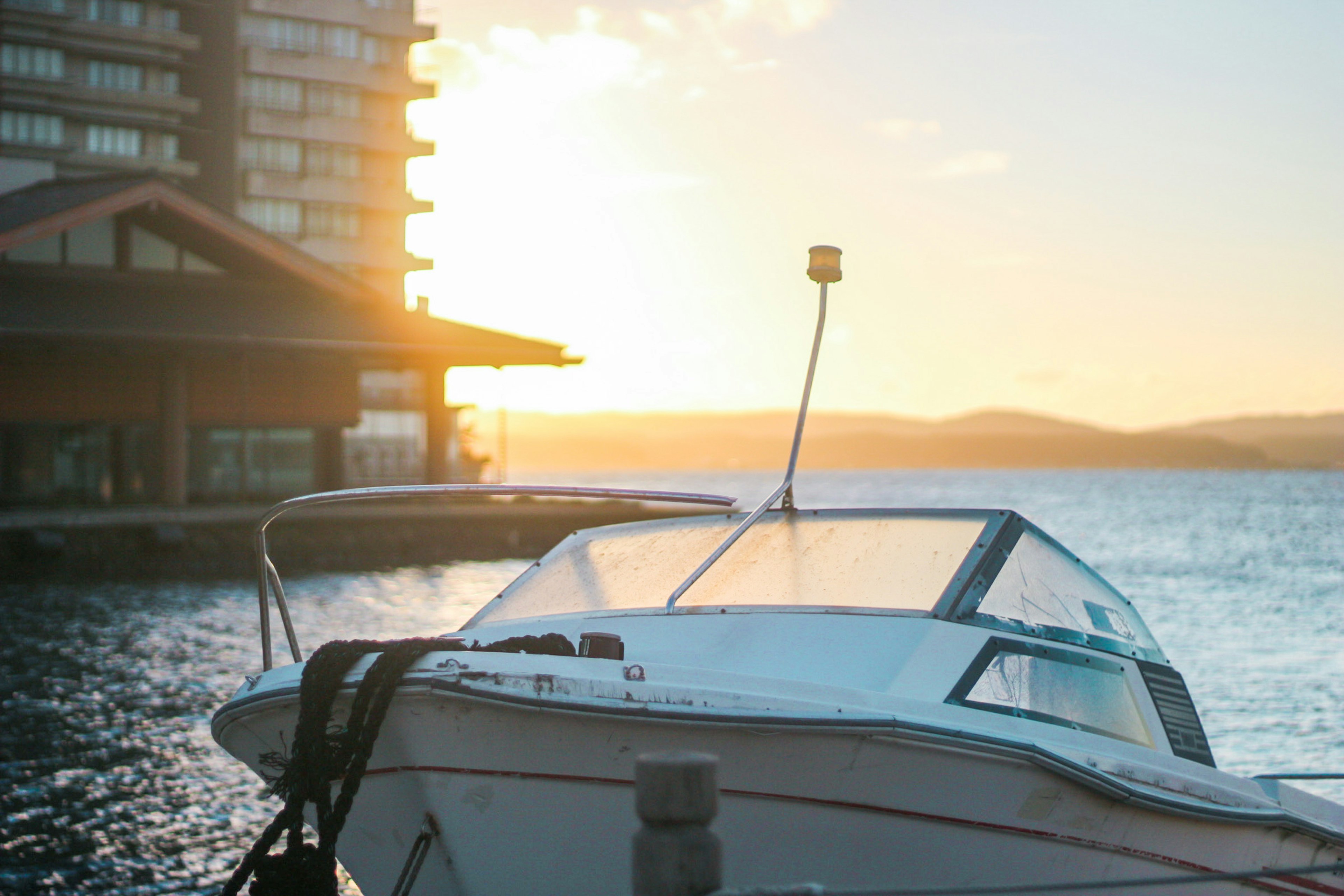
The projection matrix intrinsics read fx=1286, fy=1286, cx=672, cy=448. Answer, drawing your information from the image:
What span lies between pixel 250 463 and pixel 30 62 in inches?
1398

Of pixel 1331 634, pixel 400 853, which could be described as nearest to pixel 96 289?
pixel 1331 634

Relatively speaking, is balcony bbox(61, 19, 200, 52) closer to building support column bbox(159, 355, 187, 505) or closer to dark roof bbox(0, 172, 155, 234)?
dark roof bbox(0, 172, 155, 234)

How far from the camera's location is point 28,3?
60.6m

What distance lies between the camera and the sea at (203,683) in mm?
8617

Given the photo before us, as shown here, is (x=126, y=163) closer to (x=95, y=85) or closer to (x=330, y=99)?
(x=95, y=85)

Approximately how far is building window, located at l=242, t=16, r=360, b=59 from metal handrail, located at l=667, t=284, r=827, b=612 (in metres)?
69.6

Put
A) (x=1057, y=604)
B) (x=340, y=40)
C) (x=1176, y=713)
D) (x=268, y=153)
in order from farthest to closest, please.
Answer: (x=340, y=40)
(x=268, y=153)
(x=1176, y=713)
(x=1057, y=604)

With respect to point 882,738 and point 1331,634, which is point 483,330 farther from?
point 882,738

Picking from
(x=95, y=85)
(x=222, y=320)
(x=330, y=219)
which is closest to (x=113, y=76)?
(x=95, y=85)

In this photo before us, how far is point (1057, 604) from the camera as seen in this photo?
17.7ft

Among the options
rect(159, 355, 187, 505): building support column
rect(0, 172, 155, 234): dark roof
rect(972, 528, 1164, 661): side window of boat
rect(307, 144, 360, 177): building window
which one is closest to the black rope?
rect(972, 528, 1164, 661): side window of boat

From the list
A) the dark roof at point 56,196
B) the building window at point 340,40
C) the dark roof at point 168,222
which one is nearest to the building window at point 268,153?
the building window at point 340,40

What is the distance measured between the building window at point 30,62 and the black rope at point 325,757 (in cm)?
6518

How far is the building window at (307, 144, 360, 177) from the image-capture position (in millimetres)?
68875
